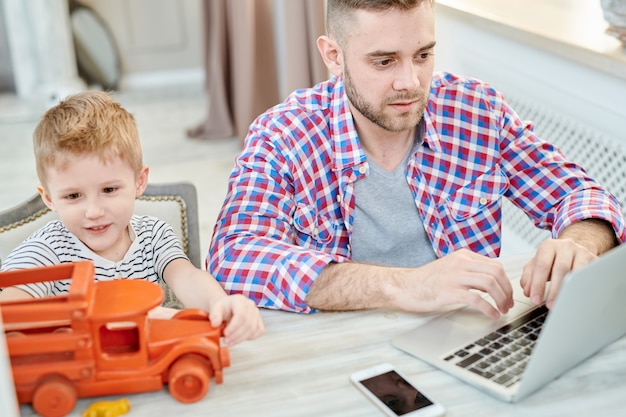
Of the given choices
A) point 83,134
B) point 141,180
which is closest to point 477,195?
point 141,180

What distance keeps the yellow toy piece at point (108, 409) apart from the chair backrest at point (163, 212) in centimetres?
59

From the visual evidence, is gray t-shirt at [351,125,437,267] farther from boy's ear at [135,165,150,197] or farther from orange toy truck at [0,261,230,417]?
orange toy truck at [0,261,230,417]

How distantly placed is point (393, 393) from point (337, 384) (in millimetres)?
76

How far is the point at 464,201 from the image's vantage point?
161 cm

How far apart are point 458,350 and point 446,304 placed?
0.11m

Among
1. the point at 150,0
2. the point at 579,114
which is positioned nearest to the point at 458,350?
the point at 579,114

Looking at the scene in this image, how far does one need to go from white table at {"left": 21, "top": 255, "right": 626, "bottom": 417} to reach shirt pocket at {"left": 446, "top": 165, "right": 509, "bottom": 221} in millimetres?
494

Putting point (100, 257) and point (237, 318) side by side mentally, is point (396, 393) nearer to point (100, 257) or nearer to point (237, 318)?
point (237, 318)

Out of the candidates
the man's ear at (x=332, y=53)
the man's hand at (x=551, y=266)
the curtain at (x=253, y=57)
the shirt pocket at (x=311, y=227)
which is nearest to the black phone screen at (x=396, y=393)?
the man's hand at (x=551, y=266)

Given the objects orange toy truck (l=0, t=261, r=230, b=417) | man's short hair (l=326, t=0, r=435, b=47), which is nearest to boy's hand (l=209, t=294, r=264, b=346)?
orange toy truck (l=0, t=261, r=230, b=417)

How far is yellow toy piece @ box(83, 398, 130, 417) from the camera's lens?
94cm

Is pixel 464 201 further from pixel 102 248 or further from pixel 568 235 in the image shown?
pixel 102 248

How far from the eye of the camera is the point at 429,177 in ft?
5.24

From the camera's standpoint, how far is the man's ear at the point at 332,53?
5.29ft
